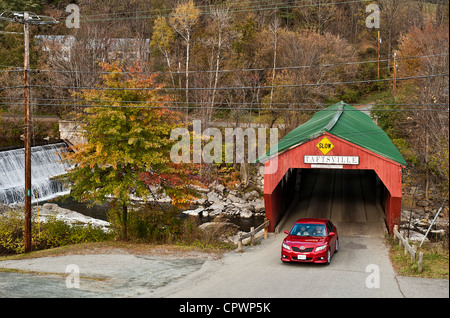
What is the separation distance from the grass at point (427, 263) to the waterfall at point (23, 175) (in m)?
26.0

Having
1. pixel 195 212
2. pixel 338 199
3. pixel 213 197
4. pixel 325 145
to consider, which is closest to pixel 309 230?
pixel 325 145

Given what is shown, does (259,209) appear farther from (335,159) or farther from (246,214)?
(335,159)

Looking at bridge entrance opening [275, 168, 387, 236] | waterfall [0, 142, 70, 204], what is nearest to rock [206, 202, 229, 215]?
bridge entrance opening [275, 168, 387, 236]

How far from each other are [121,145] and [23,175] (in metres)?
21.7

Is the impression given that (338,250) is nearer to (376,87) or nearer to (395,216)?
(395,216)

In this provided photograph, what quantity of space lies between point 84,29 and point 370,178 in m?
37.3

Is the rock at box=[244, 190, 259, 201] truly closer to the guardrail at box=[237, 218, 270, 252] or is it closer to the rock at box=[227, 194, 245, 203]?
the rock at box=[227, 194, 245, 203]

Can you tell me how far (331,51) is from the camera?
184 feet

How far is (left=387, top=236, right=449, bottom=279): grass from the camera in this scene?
613 inches

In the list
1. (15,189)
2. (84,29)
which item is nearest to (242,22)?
(84,29)

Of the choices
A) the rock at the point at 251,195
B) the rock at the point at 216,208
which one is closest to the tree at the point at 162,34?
the rock at the point at 251,195

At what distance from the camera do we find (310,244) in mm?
17531

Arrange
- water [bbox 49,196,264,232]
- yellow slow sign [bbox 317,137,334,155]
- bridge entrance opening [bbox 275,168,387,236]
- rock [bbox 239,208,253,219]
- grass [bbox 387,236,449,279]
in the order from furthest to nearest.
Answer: rock [bbox 239,208,253,219] → water [bbox 49,196,264,232] → bridge entrance opening [bbox 275,168,387,236] → yellow slow sign [bbox 317,137,334,155] → grass [bbox 387,236,449,279]

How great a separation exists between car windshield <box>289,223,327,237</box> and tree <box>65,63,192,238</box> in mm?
Result: 6343
